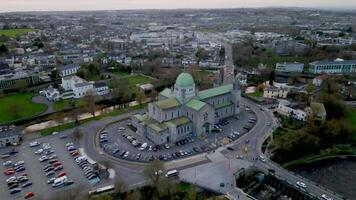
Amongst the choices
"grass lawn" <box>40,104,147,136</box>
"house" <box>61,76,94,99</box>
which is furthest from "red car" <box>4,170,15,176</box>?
"house" <box>61,76,94,99</box>

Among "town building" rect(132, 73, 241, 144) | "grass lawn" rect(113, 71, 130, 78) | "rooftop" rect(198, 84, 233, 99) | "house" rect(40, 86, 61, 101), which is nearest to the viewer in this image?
"town building" rect(132, 73, 241, 144)

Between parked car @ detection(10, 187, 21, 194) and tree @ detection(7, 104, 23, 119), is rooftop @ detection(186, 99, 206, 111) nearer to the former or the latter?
parked car @ detection(10, 187, 21, 194)

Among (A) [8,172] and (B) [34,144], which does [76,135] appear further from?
(A) [8,172]

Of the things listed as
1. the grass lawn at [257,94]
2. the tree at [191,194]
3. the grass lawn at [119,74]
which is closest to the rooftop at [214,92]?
the grass lawn at [257,94]

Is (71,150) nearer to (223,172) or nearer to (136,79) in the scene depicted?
(223,172)

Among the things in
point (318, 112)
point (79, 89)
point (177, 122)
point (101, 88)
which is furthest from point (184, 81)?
point (79, 89)

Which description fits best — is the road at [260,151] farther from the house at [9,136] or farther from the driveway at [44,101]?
the driveway at [44,101]
